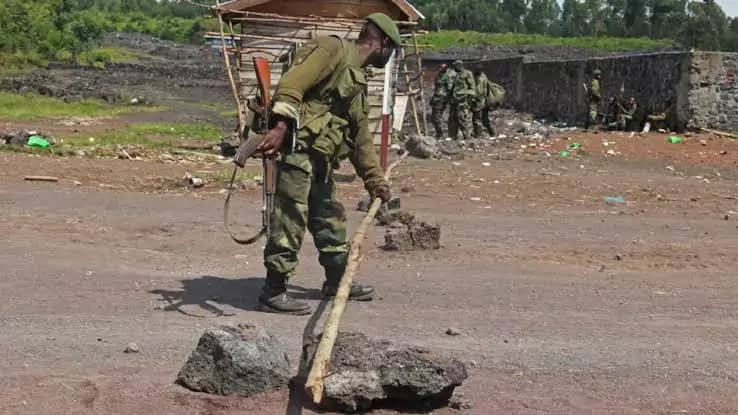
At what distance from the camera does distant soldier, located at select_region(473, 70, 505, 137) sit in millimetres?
20050

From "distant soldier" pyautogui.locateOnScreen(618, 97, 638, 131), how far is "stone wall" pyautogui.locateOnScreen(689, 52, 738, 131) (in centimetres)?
193

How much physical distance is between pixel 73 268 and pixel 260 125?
1.91m

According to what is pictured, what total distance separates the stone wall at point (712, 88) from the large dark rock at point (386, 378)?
16.9m

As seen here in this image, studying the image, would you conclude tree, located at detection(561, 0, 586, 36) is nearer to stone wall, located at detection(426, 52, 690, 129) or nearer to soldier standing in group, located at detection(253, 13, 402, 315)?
stone wall, located at detection(426, 52, 690, 129)

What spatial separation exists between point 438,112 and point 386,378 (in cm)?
1687

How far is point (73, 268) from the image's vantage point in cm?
654

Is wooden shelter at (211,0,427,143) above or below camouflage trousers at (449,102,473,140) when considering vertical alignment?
above

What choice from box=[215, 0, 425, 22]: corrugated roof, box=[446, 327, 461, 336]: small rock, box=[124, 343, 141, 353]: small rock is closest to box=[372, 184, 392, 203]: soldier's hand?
box=[446, 327, 461, 336]: small rock

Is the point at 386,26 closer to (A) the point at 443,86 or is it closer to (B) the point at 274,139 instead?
(B) the point at 274,139

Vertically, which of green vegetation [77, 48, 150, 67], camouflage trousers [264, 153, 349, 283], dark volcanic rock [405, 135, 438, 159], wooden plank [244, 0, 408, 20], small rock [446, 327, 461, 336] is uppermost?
wooden plank [244, 0, 408, 20]

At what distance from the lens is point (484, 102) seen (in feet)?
66.6

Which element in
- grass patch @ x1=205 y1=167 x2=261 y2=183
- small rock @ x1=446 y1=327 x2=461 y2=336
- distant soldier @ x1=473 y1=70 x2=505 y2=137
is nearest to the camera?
small rock @ x1=446 y1=327 x2=461 y2=336

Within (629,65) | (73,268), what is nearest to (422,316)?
(73,268)

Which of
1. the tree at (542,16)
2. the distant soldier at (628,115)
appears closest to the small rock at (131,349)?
the distant soldier at (628,115)
